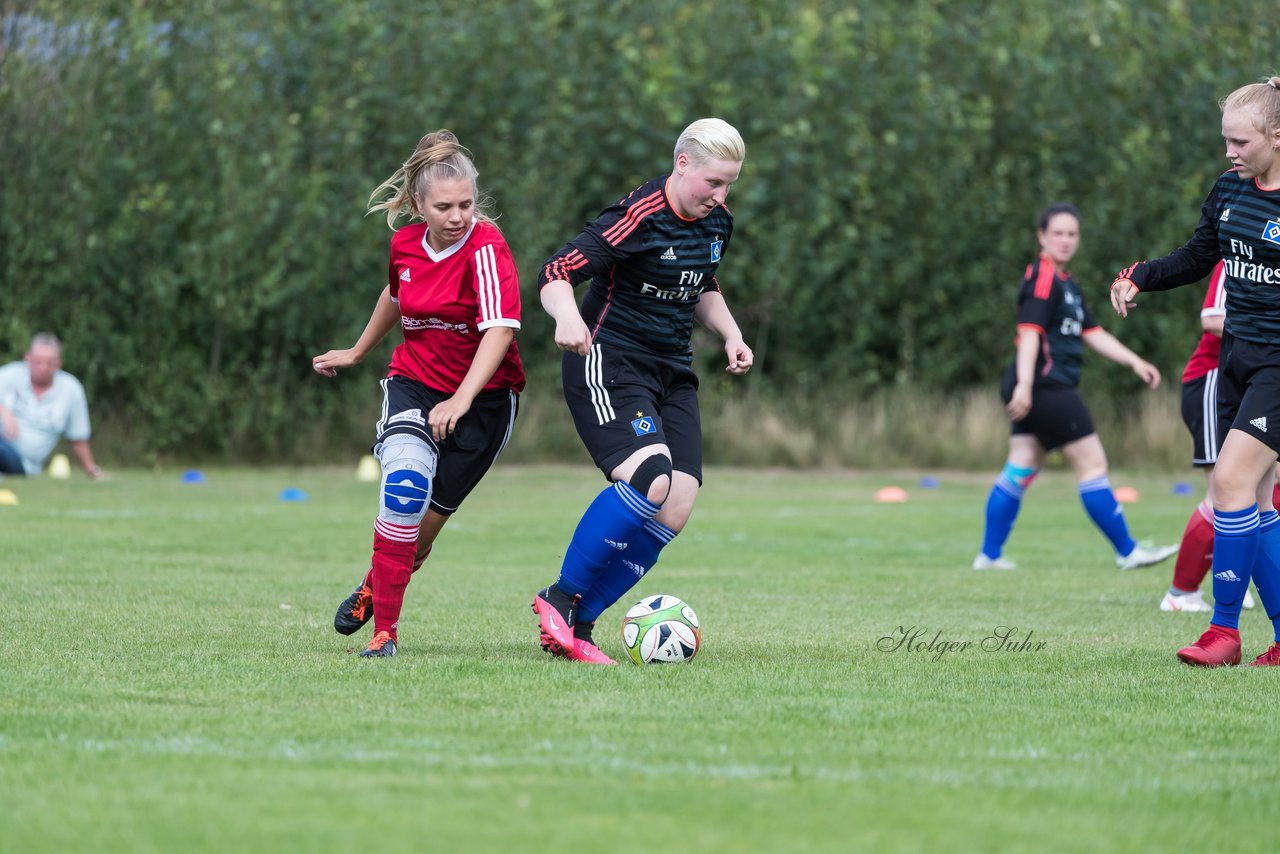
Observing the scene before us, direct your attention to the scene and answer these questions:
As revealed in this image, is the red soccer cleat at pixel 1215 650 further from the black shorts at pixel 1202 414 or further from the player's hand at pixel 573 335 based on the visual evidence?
the player's hand at pixel 573 335

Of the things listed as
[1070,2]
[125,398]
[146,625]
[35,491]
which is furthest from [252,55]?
[146,625]

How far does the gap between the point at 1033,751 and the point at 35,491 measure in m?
12.2

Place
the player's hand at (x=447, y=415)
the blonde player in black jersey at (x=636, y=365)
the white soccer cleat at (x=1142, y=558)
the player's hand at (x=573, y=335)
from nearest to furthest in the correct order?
the player's hand at (x=573, y=335), the player's hand at (x=447, y=415), the blonde player in black jersey at (x=636, y=365), the white soccer cleat at (x=1142, y=558)

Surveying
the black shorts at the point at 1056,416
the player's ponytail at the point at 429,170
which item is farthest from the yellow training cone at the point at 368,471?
the player's ponytail at the point at 429,170

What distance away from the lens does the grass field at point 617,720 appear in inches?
146

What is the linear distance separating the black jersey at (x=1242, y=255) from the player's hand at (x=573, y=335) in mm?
2121

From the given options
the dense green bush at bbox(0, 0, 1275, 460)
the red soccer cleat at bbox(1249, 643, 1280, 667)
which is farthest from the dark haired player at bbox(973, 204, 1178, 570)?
the dense green bush at bbox(0, 0, 1275, 460)

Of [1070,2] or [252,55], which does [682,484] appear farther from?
[1070,2]

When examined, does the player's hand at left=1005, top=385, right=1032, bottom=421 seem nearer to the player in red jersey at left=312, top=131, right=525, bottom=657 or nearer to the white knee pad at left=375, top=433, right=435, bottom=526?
the player in red jersey at left=312, top=131, right=525, bottom=657

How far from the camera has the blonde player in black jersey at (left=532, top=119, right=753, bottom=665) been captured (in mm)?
6086

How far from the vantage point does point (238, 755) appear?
4324 millimetres

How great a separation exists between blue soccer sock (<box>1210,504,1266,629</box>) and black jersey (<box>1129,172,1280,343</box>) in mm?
640

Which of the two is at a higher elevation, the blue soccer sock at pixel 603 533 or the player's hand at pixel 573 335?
the player's hand at pixel 573 335

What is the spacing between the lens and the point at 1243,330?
20.7 feet
